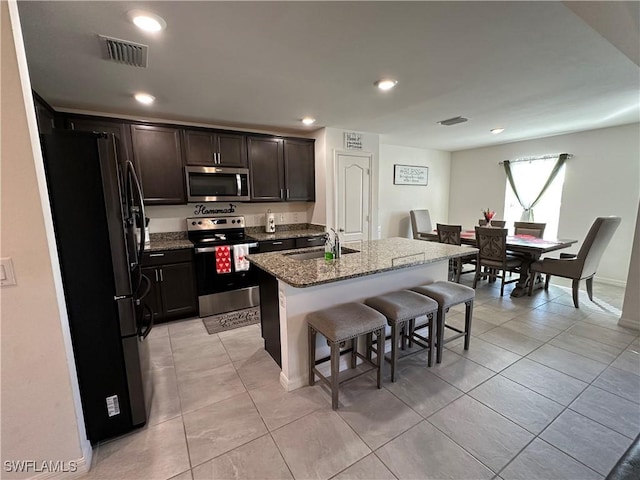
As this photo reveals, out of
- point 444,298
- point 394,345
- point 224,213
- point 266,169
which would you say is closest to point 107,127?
point 224,213

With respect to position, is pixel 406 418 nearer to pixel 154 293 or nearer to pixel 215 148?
pixel 154 293

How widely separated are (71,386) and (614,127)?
6.98m

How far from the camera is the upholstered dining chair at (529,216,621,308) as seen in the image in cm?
330

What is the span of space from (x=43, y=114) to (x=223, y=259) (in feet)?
6.78

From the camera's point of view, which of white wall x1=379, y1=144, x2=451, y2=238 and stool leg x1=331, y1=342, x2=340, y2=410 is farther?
white wall x1=379, y1=144, x2=451, y2=238

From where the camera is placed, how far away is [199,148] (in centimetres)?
346

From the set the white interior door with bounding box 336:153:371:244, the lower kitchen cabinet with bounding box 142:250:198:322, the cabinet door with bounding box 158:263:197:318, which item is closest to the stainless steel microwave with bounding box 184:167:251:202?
the lower kitchen cabinet with bounding box 142:250:198:322

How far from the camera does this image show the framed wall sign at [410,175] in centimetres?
594

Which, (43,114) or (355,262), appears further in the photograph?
(43,114)

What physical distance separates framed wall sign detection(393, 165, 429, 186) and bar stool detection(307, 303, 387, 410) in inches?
175

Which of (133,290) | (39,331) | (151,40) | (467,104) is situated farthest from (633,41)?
(39,331)

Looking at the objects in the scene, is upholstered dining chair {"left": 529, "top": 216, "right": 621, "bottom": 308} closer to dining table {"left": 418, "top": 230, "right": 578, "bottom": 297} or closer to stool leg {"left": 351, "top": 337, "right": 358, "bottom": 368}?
dining table {"left": 418, "top": 230, "right": 578, "bottom": 297}

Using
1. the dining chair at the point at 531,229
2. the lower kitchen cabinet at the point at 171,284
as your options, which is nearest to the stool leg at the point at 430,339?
the lower kitchen cabinet at the point at 171,284

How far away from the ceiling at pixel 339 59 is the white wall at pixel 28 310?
2.27ft
